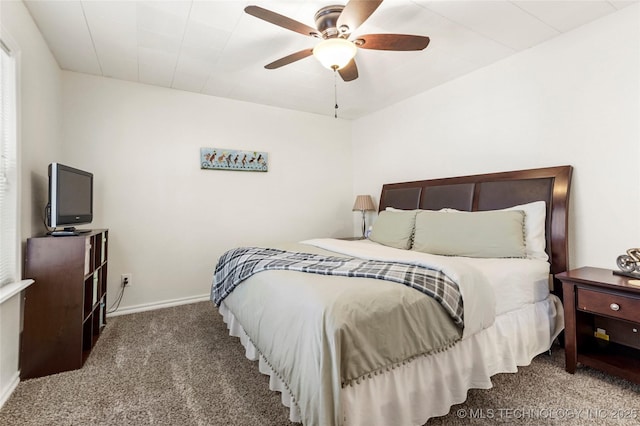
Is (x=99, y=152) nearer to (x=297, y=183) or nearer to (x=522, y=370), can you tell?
(x=297, y=183)

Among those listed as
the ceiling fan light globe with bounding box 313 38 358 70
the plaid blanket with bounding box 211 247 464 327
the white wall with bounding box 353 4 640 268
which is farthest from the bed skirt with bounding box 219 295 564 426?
the ceiling fan light globe with bounding box 313 38 358 70

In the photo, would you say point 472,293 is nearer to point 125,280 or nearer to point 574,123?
point 574,123

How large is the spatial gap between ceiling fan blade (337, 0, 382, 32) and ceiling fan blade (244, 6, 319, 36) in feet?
0.71

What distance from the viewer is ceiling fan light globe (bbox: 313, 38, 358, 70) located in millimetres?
1933

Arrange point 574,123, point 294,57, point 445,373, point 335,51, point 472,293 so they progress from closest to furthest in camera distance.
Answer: point 445,373
point 472,293
point 335,51
point 294,57
point 574,123

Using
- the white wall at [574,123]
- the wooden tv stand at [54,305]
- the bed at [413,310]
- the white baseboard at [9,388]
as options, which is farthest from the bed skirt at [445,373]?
the white baseboard at [9,388]

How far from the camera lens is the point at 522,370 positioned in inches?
78.3

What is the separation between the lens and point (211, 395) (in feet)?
5.77

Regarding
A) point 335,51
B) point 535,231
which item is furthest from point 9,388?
point 535,231

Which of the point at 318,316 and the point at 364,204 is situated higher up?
the point at 364,204

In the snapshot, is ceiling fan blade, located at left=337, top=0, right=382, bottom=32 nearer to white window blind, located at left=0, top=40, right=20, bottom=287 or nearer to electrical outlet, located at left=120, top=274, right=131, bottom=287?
white window blind, located at left=0, top=40, right=20, bottom=287

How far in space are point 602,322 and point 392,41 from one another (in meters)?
2.46

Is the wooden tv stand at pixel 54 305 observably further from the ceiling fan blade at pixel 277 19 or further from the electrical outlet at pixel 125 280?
the ceiling fan blade at pixel 277 19

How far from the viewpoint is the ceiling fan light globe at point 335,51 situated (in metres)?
1.93
